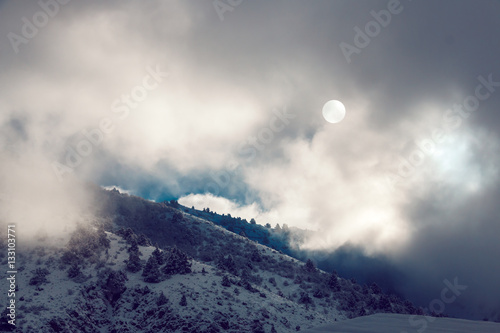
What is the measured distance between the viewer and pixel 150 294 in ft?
147

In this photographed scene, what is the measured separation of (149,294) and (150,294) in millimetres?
174

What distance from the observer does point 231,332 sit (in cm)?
3809

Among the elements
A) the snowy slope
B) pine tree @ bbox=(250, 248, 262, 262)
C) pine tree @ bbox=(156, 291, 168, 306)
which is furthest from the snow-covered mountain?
the snowy slope

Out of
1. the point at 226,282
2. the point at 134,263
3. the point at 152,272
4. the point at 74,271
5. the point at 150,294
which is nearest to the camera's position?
the point at 74,271

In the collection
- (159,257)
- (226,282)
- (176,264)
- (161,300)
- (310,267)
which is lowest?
(161,300)

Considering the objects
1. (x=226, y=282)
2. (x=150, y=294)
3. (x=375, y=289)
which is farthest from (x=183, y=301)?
(x=375, y=289)

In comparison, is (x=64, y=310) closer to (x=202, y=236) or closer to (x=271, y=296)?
(x=271, y=296)

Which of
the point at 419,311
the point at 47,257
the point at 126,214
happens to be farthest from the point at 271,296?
the point at 126,214

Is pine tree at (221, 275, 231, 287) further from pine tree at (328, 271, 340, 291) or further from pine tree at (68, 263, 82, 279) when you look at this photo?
pine tree at (328, 271, 340, 291)

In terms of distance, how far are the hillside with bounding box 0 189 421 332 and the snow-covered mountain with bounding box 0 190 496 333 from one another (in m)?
0.14

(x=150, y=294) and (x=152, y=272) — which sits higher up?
(x=152, y=272)

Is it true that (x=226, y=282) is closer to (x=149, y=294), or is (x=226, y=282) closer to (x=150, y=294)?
(x=150, y=294)

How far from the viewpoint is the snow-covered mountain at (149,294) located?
3788 centimetres

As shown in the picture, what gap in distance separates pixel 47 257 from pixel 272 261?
55006mm
